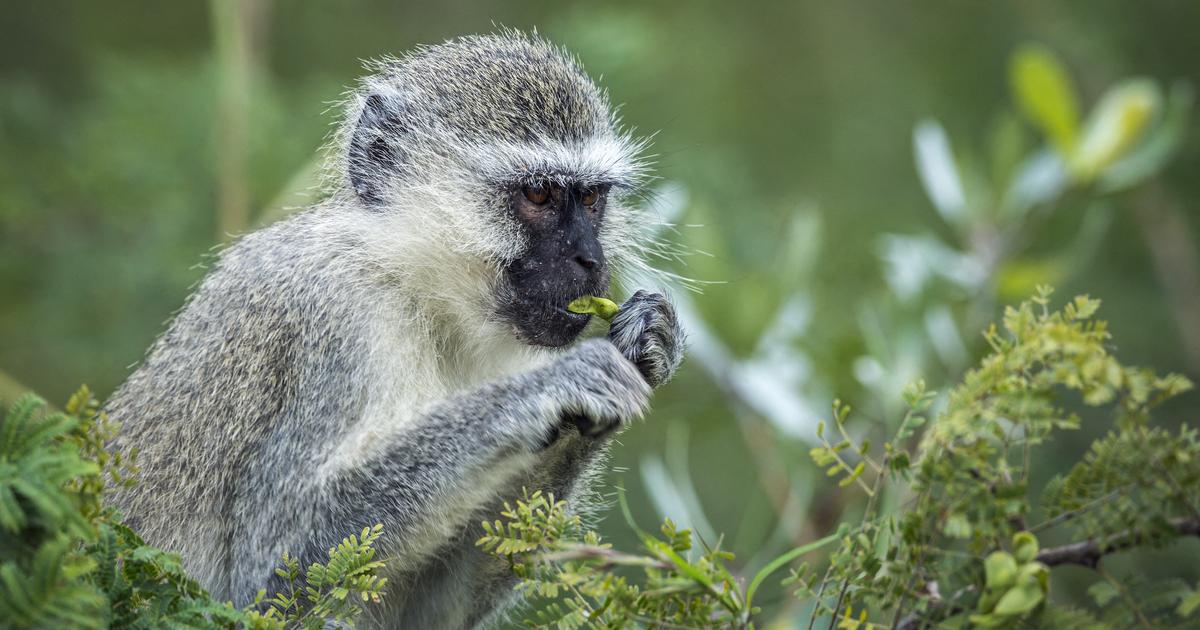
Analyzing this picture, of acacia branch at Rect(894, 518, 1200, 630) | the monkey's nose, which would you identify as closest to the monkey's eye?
the monkey's nose

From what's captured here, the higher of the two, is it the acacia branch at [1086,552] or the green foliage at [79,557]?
the green foliage at [79,557]

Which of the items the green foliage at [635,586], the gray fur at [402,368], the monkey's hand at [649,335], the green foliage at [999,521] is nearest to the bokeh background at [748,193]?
the monkey's hand at [649,335]

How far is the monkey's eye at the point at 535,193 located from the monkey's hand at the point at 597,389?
0.71 meters

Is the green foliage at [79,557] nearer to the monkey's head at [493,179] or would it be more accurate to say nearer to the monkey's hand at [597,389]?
the monkey's hand at [597,389]

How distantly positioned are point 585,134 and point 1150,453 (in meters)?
2.23

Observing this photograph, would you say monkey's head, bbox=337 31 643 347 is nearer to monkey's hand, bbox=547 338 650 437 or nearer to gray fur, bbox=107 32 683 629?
gray fur, bbox=107 32 683 629

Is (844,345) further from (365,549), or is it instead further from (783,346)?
(365,549)

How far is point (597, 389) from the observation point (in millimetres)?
2668

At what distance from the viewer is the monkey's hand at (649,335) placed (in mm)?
2863

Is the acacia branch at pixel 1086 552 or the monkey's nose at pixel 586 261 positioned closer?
the acacia branch at pixel 1086 552

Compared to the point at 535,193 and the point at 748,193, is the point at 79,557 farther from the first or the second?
the point at 748,193

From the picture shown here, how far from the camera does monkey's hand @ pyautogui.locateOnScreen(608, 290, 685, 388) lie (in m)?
2.86

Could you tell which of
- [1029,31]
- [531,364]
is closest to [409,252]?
[531,364]

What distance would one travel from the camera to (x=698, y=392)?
596 centimetres
